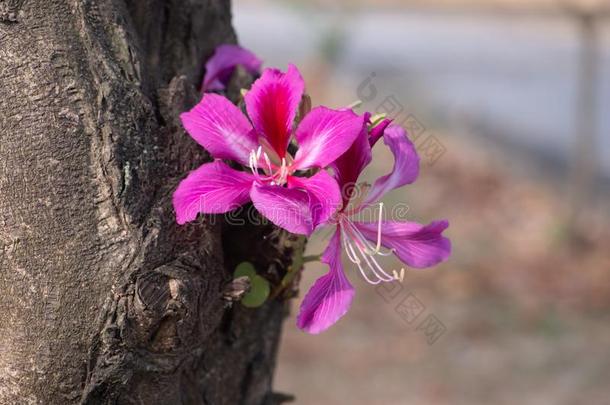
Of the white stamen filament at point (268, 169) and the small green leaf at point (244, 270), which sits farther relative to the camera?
the small green leaf at point (244, 270)

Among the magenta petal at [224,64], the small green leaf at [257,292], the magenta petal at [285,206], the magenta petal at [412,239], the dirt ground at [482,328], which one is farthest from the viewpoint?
the dirt ground at [482,328]

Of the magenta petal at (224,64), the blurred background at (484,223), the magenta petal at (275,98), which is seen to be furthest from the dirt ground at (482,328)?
the magenta petal at (275,98)

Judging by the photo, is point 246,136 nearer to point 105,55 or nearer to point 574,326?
point 105,55

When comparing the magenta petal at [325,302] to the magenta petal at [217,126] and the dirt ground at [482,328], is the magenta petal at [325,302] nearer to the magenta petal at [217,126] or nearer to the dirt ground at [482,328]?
the magenta petal at [217,126]

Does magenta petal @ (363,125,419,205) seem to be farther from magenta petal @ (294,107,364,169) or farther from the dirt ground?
the dirt ground

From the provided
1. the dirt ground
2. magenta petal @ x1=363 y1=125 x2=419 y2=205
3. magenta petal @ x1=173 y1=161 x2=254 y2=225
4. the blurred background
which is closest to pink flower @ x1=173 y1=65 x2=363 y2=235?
magenta petal @ x1=173 y1=161 x2=254 y2=225

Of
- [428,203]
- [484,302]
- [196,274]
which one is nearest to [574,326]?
[484,302]

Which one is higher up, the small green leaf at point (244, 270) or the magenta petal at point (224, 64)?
the magenta petal at point (224, 64)
